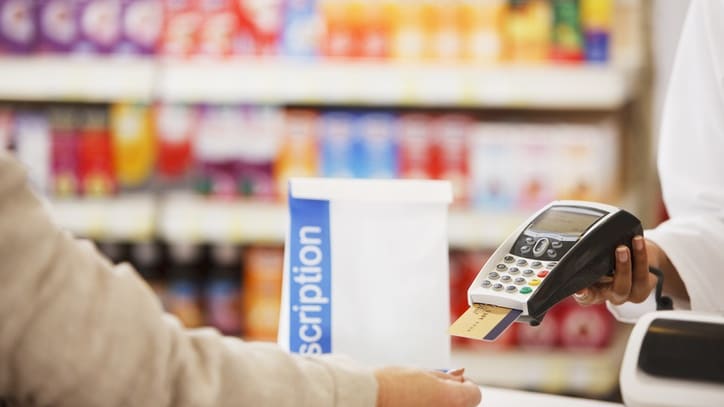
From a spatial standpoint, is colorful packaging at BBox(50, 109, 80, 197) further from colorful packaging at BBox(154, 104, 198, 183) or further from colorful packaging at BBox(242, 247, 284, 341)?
colorful packaging at BBox(242, 247, 284, 341)

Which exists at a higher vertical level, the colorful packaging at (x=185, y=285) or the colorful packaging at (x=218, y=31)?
the colorful packaging at (x=218, y=31)

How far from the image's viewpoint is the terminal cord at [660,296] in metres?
1.12

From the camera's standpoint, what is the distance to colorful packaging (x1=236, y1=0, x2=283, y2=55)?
2.67 m

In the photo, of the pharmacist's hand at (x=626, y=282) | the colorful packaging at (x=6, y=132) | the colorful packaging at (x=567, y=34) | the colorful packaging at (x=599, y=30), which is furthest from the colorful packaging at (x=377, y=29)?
the pharmacist's hand at (x=626, y=282)

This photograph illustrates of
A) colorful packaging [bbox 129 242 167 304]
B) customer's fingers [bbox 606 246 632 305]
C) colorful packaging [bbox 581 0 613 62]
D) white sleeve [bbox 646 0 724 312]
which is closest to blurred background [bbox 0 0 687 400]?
colorful packaging [bbox 581 0 613 62]

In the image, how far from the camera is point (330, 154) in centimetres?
262

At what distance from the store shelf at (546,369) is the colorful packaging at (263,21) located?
1170 millimetres

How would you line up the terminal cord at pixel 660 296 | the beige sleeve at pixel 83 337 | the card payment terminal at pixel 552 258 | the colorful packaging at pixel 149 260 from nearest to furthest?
the beige sleeve at pixel 83 337
the card payment terminal at pixel 552 258
the terminal cord at pixel 660 296
the colorful packaging at pixel 149 260

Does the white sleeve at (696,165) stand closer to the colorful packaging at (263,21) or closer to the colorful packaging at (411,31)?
the colorful packaging at (411,31)

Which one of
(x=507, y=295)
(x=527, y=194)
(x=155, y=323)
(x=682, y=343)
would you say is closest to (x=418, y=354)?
(x=507, y=295)

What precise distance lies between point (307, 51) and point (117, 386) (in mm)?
2105

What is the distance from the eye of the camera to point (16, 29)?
272 centimetres

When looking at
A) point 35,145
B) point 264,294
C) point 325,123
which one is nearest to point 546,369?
point 264,294

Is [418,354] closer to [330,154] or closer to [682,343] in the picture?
[682,343]
